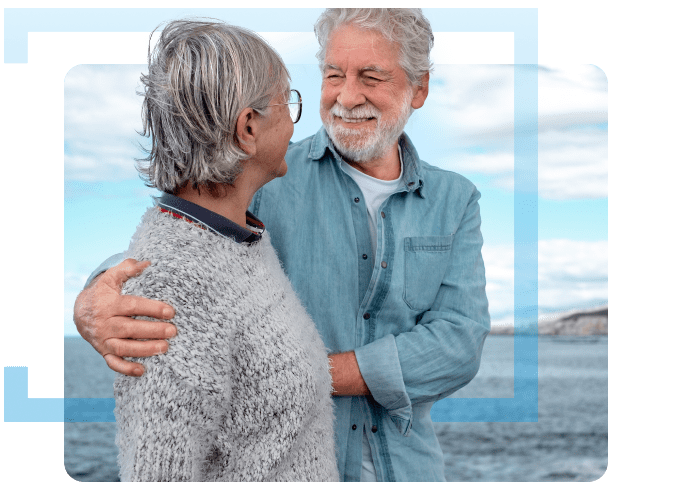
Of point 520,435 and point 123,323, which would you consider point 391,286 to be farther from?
point 520,435

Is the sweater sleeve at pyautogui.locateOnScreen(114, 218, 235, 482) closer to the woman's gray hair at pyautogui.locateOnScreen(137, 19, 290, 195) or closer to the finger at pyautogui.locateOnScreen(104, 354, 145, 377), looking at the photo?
the finger at pyautogui.locateOnScreen(104, 354, 145, 377)

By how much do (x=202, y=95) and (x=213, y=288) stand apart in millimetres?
385

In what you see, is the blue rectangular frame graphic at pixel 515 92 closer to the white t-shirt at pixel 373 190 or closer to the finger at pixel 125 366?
the white t-shirt at pixel 373 190

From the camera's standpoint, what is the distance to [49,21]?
9.16 ft

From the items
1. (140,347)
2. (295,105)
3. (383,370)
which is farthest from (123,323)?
(383,370)

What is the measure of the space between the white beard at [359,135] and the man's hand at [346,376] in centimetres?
67

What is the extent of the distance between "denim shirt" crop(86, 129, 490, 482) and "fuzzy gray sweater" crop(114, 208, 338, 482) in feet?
1.33

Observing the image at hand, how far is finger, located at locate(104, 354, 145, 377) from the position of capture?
39.8 inches

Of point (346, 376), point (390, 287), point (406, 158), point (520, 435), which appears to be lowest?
point (520, 435)

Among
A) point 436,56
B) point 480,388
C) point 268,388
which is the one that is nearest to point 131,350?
point 268,388

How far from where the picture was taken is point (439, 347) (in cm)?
160

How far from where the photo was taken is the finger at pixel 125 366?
1011 mm

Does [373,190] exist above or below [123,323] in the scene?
above

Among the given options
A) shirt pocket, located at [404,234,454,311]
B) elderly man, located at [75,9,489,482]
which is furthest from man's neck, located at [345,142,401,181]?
shirt pocket, located at [404,234,454,311]
